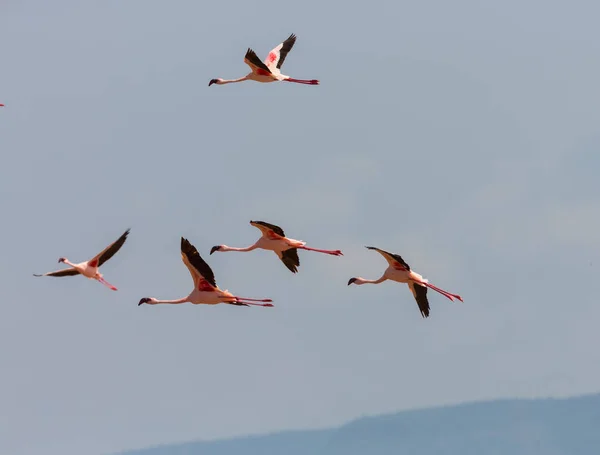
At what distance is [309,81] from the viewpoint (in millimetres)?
33375

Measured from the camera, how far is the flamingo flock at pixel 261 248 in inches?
1148

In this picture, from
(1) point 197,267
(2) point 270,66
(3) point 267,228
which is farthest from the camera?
(2) point 270,66

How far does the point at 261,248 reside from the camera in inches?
1257

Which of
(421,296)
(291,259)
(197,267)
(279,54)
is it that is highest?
(279,54)

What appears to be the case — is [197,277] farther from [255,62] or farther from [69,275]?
[255,62]

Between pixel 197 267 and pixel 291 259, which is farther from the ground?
pixel 291 259

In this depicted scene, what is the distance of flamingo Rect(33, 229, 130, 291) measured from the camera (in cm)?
2919

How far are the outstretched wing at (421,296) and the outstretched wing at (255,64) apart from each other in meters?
5.55

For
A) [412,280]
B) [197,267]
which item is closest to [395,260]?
[412,280]

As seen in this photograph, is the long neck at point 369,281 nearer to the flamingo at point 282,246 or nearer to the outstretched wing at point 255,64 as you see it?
the flamingo at point 282,246

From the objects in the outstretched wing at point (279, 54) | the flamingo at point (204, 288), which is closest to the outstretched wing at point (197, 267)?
the flamingo at point (204, 288)

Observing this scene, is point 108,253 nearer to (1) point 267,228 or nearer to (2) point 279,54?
(1) point 267,228

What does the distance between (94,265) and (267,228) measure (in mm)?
3622

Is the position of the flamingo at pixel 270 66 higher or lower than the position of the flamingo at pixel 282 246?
higher
